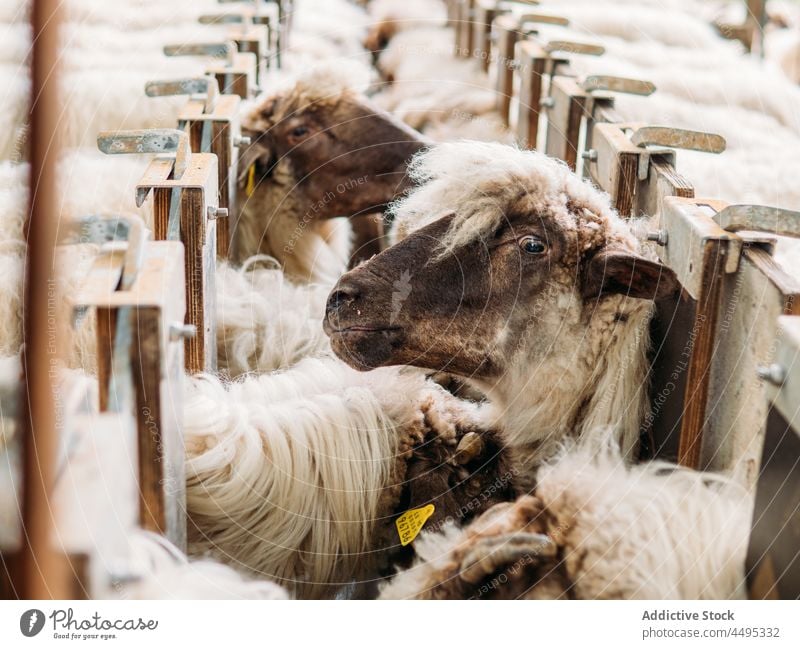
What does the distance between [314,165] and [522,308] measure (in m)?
1.30

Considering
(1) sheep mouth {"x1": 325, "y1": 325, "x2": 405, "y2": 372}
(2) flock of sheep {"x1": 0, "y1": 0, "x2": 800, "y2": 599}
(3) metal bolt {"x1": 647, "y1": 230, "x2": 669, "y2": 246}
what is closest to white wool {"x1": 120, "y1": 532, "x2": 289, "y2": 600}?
(2) flock of sheep {"x1": 0, "y1": 0, "x2": 800, "y2": 599}

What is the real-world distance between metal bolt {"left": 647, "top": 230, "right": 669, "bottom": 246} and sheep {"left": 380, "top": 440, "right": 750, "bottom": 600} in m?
0.43

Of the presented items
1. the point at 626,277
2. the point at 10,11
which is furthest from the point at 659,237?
the point at 10,11

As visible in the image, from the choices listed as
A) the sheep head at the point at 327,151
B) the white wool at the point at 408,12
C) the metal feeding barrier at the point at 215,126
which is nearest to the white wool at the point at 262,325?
the metal feeding barrier at the point at 215,126

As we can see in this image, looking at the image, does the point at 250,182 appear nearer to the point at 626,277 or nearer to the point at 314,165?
the point at 314,165

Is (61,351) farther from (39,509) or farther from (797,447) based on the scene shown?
(797,447)

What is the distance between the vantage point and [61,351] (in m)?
1.70

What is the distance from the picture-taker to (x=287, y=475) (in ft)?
5.32

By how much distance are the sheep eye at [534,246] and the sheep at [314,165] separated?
113 cm

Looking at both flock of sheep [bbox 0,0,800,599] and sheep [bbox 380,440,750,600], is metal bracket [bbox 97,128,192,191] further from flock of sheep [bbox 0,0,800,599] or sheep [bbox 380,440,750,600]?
sheep [bbox 380,440,750,600]

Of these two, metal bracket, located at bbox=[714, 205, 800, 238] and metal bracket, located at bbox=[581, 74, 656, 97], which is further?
metal bracket, located at bbox=[581, 74, 656, 97]

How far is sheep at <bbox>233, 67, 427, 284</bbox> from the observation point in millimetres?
2771
